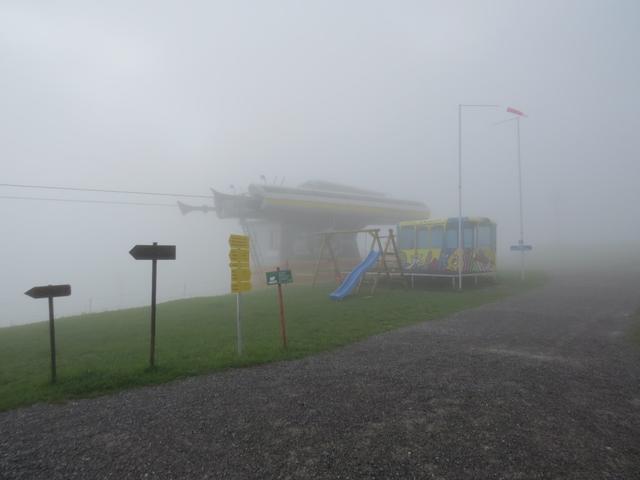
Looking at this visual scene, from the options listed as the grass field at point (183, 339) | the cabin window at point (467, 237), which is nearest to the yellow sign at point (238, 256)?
the grass field at point (183, 339)

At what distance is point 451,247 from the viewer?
20688 millimetres

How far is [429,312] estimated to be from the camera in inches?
492

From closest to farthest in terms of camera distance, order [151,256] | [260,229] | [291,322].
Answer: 1. [151,256]
2. [291,322]
3. [260,229]

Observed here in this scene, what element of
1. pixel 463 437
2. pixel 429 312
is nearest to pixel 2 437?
pixel 463 437

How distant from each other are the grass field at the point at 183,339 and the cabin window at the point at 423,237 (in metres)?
5.85

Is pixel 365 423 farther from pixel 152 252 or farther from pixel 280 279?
pixel 152 252

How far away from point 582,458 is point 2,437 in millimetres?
6533

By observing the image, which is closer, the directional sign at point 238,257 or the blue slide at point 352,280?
the directional sign at point 238,257

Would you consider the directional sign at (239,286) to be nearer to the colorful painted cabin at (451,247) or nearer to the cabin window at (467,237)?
the colorful painted cabin at (451,247)

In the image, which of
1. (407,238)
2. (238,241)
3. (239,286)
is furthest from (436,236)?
(239,286)

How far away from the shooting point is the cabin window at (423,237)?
21.9 m

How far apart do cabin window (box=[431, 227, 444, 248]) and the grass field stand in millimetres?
5261

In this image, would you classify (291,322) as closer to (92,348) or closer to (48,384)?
(92,348)

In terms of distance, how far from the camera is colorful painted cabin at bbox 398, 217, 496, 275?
2008cm
